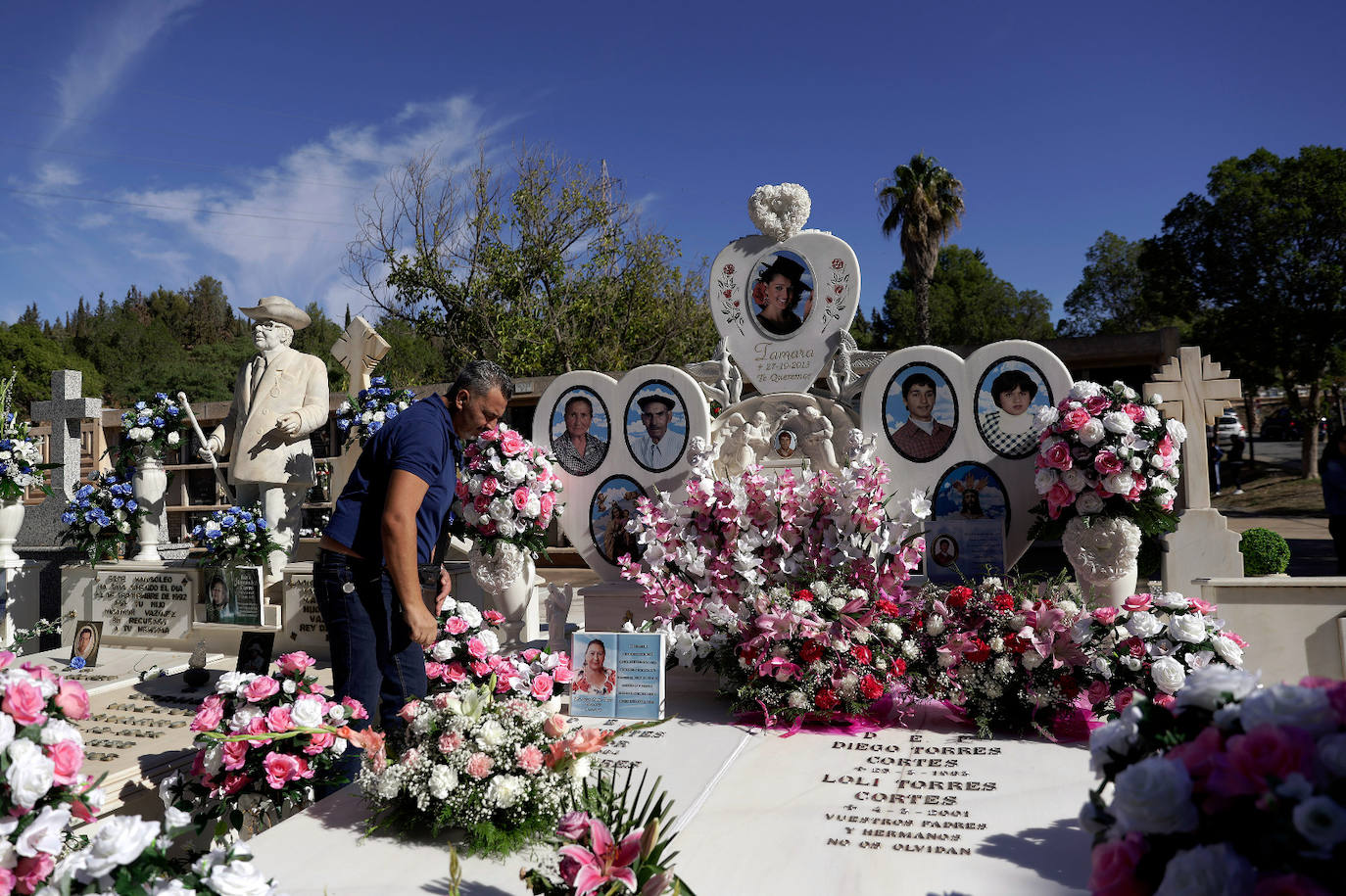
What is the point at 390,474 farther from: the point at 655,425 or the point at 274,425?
the point at 274,425

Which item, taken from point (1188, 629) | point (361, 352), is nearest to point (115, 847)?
point (1188, 629)

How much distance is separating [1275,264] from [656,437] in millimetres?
20576

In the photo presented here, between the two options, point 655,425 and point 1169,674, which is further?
point 655,425

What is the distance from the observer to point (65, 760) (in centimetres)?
195

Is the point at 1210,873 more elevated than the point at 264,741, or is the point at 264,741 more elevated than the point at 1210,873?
the point at 1210,873

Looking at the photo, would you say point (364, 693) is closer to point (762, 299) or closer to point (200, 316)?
point (762, 299)

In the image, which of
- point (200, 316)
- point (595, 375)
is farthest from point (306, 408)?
point (200, 316)

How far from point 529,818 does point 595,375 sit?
4195 mm

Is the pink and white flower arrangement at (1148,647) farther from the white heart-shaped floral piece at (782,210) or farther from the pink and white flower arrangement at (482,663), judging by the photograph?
the white heart-shaped floral piece at (782,210)

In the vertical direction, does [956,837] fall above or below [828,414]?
below

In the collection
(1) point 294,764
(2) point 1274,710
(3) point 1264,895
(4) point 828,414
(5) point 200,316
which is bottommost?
(1) point 294,764

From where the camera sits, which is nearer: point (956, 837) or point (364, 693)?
point (956, 837)

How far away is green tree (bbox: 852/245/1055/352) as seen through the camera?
33594 mm

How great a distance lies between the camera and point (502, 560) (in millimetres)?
5746
